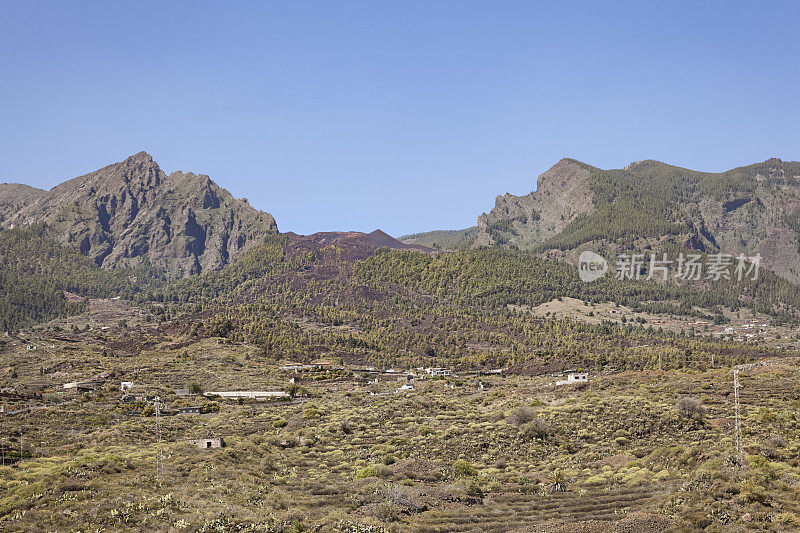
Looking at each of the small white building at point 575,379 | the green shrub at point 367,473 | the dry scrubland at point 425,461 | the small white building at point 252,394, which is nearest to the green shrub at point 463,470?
the dry scrubland at point 425,461

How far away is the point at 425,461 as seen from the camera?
66.6 meters

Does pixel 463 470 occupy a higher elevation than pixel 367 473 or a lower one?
higher

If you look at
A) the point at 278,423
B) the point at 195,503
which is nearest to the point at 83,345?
the point at 278,423

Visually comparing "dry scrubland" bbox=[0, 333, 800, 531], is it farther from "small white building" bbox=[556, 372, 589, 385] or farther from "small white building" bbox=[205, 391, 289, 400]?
"small white building" bbox=[205, 391, 289, 400]

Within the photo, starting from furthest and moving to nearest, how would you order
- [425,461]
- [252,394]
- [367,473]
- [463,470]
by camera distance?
[252,394] → [425,461] → [463,470] → [367,473]

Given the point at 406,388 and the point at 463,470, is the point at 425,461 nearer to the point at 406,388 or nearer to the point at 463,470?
the point at 463,470

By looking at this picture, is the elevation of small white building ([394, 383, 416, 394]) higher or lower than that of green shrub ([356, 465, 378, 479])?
lower

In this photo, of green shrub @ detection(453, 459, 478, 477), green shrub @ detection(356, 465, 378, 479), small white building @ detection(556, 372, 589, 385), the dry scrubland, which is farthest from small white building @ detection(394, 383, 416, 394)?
green shrub @ detection(356, 465, 378, 479)

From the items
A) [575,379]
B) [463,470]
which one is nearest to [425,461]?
[463,470]

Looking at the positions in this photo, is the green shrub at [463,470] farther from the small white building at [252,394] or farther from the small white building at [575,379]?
the small white building at [252,394]

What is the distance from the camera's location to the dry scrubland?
44531 mm

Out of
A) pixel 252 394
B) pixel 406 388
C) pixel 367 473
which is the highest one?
pixel 367 473

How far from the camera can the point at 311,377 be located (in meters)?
148

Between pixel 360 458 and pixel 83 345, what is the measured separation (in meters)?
146
